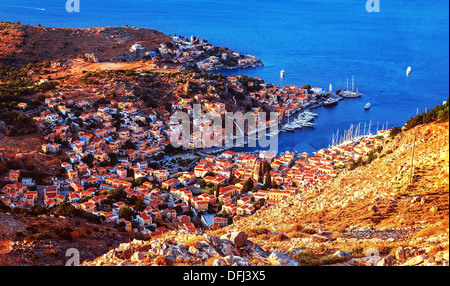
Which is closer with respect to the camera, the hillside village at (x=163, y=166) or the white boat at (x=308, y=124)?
the hillside village at (x=163, y=166)

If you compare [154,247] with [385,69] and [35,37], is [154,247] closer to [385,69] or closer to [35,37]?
[35,37]

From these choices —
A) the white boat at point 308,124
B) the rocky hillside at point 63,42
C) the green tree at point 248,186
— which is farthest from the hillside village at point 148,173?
the rocky hillside at point 63,42

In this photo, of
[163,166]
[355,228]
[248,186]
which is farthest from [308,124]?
[355,228]

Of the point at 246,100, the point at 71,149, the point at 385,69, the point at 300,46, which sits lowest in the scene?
the point at 71,149

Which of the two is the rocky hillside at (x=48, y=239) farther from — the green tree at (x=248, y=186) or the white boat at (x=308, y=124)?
the white boat at (x=308, y=124)

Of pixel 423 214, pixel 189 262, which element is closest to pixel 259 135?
pixel 423 214
